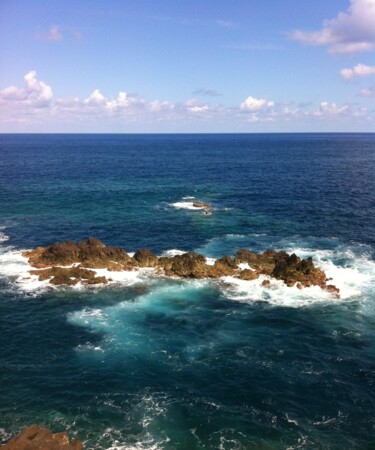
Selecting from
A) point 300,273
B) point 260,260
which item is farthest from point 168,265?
point 300,273

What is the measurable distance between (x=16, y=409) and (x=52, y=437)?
8392 mm

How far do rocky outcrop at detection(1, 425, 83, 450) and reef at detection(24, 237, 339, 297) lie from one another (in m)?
34.7

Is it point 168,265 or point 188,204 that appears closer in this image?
point 168,265

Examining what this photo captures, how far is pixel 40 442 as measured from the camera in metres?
32.4

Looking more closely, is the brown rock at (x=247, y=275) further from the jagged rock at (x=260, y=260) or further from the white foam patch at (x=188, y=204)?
the white foam patch at (x=188, y=204)

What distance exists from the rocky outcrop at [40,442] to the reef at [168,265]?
3472 centimetres

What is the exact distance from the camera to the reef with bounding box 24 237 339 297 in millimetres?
67500

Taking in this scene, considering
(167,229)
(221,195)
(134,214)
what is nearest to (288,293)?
(167,229)

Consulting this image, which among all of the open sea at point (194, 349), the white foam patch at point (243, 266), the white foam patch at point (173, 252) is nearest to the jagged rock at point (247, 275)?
the open sea at point (194, 349)

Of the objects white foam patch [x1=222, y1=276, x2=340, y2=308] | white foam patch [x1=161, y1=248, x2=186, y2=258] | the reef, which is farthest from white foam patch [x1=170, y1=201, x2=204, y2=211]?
white foam patch [x1=222, y1=276, x2=340, y2=308]

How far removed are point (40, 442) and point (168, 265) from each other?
42198 mm

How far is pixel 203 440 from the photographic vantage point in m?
36.5

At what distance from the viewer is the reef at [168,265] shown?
6750 centimetres

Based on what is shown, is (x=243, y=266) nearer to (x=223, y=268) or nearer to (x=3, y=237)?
(x=223, y=268)
